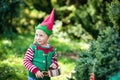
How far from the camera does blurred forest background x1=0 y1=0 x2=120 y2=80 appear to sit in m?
6.59

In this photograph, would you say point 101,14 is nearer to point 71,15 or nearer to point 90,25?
point 90,25

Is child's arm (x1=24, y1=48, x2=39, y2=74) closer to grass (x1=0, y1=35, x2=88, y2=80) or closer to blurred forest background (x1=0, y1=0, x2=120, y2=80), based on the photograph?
blurred forest background (x1=0, y1=0, x2=120, y2=80)

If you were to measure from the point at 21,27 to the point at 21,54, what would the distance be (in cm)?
578

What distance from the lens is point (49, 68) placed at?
6469 mm

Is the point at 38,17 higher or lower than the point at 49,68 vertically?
higher

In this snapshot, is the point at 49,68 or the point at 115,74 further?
the point at 49,68

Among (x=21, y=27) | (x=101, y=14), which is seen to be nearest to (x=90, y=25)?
(x=101, y=14)

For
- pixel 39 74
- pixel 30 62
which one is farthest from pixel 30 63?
pixel 39 74

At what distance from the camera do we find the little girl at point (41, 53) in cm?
632

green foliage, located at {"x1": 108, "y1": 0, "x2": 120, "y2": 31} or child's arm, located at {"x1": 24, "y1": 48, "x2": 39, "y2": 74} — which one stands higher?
green foliage, located at {"x1": 108, "y1": 0, "x2": 120, "y2": 31}

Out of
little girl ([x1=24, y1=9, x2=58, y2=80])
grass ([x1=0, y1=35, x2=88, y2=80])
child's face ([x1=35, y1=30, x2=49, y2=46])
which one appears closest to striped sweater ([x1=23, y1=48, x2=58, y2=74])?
little girl ([x1=24, y1=9, x2=58, y2=80])

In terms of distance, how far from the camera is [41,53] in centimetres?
638

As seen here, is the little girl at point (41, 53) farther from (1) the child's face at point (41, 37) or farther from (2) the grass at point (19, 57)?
(2) the grass at point (19, 57)

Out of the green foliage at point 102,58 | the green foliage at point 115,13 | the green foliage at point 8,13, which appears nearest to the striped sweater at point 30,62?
the green foliage at point 102,58
